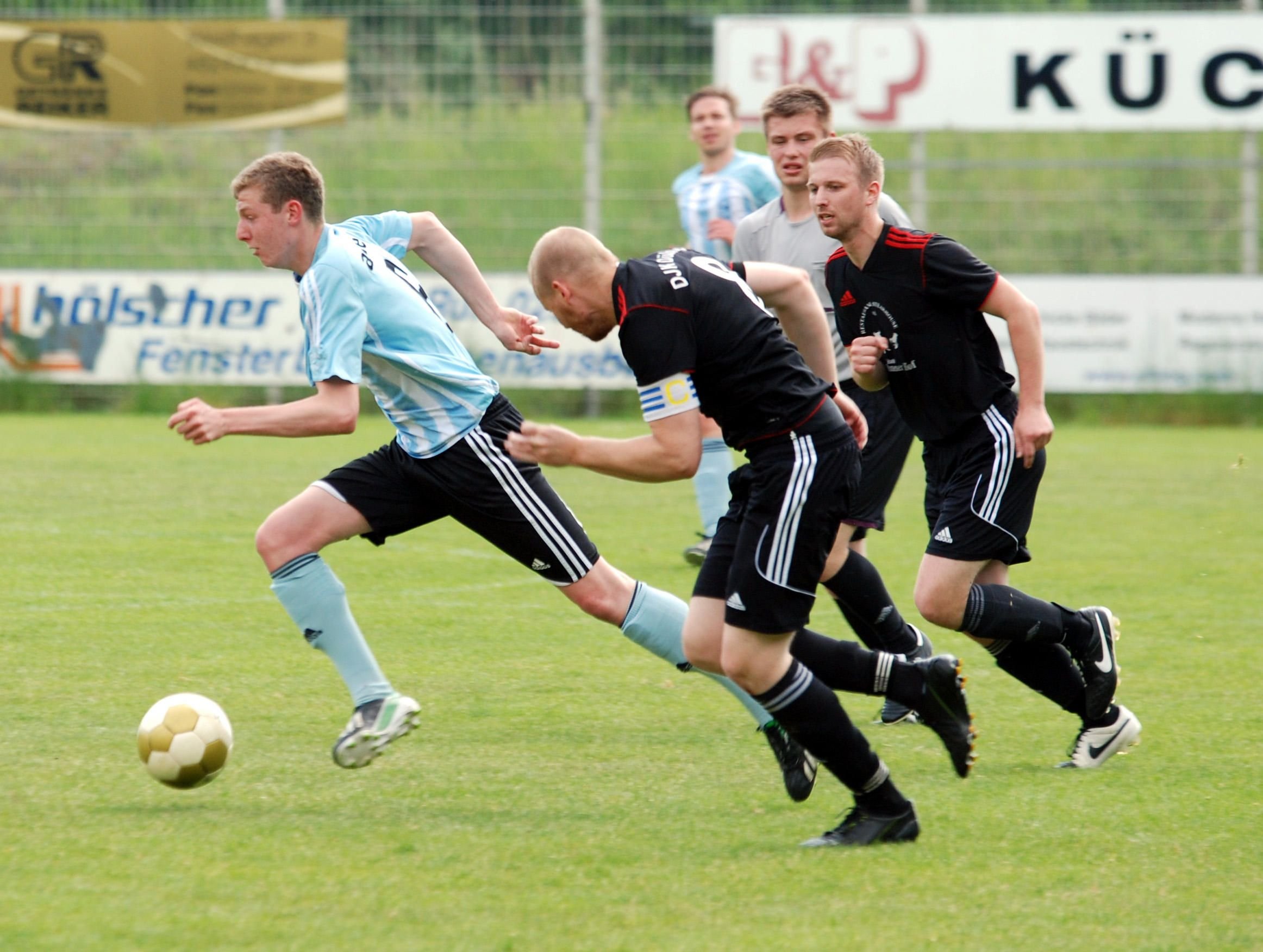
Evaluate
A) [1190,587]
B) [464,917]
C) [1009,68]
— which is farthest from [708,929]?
[1009,68]

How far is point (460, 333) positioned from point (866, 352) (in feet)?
39.2

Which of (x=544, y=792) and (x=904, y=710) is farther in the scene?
(x=904, y=710)

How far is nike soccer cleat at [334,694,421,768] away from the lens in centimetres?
480

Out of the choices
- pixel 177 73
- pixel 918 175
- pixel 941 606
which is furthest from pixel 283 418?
pixel 177 73

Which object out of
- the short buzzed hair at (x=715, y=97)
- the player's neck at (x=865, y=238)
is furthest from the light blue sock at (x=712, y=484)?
the player's neck at (x=865, y=238)

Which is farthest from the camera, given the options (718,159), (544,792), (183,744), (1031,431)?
(718,159)

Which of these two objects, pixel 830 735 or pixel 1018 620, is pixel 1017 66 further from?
pixel 830 735

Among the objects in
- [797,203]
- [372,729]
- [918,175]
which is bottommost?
[372,729]

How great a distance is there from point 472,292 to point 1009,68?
12221mm

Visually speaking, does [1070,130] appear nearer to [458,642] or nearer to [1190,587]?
[1190,587]

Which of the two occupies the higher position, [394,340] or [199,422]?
[394,340]

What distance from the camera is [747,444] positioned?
14.3ft

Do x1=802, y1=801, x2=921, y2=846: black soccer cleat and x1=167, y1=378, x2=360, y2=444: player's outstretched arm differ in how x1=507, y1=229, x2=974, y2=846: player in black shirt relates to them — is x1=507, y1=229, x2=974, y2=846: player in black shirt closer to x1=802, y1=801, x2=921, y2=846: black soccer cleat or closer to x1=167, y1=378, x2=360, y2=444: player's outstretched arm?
x1=802, y1=801, x2=921, y2=846: black soccer cleat

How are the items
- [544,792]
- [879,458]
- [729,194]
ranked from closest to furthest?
1. [544,792]
2. [879,458]
3. [729,194]
